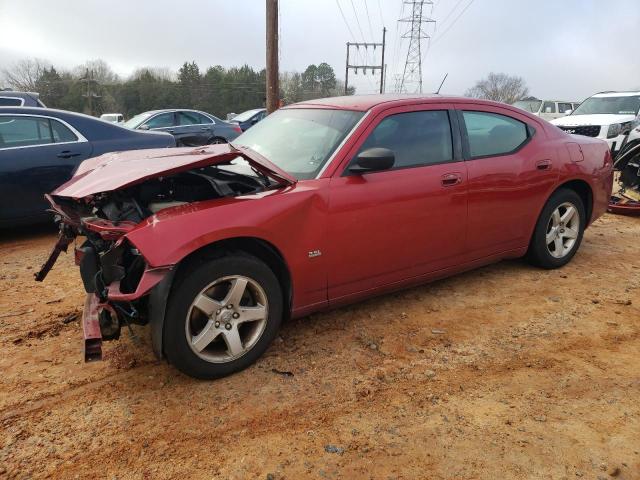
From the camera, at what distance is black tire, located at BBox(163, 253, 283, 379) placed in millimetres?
2527

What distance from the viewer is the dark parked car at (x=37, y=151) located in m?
5.12

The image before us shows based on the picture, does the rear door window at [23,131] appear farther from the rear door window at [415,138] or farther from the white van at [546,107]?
the white van at [546,107]

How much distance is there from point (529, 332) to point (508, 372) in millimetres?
633

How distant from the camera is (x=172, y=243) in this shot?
2455 mm

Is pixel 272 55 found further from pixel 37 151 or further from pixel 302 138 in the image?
pixel 302 138

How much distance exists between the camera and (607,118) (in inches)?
439

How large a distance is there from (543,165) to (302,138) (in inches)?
86.5

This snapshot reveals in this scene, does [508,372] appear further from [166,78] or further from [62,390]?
[166,78]

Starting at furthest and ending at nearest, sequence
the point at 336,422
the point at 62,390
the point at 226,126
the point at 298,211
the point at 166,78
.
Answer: the point at 166,78, the point at 226,126, the point at 298,211, the point at 62,390, the point at 336,422

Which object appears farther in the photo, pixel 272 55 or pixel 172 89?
pixel 172 89

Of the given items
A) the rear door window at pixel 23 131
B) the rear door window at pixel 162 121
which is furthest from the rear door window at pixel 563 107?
the rear door window at pixel 23 131

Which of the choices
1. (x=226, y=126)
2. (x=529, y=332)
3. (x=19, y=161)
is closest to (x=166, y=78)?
(x=226, y=126)

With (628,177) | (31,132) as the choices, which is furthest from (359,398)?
(628,177)

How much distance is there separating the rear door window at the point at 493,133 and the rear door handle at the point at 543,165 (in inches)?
9.0
